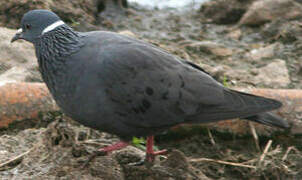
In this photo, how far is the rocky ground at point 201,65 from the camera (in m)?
3.37

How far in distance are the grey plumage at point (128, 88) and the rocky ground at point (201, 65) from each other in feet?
1.04

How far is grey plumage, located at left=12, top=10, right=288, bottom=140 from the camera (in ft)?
10.4

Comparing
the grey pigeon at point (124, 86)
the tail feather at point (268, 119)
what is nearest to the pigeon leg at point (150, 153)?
the grey pigeon at point (124, 86)

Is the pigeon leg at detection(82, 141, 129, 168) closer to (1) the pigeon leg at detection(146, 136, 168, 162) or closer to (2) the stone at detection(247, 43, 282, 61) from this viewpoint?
(1) the pigeon leg at detection(146, 136, 168, 162)

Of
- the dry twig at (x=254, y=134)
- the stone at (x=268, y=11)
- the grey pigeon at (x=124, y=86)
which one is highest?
the stone at (x=268, y=11)

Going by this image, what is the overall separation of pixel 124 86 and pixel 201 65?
7.10ft

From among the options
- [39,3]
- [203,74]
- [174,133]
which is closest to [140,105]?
[203,74]

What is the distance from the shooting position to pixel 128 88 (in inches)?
127

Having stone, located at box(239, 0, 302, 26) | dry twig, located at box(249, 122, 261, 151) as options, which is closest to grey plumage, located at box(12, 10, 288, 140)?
dry twig, located at box(249, 122, 261, 151)

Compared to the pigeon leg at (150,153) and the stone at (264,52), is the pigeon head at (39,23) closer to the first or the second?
the pigeon leg at (150,153)

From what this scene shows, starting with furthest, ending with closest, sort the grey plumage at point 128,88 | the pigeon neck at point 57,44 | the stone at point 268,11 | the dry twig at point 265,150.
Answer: the stone at point 268,11, the dry twig at point 265,150, the pigeon neck at point 57,44, the grey plumage at point 128,88

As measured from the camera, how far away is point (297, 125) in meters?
3.94

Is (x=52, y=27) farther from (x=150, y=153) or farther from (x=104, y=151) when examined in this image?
(x=150, y=153)

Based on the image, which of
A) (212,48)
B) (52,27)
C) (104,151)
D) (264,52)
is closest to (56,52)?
(52,27)
